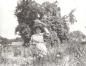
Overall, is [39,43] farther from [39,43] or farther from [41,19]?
[41,19]

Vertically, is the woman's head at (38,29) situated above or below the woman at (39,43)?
above

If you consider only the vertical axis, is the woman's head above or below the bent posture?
above

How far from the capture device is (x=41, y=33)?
63.9 inches

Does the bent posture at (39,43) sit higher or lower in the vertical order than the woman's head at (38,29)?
lower

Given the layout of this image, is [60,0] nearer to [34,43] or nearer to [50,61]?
[34,43]

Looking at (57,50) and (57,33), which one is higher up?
(57,33)

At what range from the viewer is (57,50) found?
5.30 feet

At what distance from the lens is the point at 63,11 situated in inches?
65.3

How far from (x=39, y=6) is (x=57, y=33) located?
32 centimetres

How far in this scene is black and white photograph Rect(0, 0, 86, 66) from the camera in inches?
62.9

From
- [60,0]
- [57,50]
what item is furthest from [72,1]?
[57,50]

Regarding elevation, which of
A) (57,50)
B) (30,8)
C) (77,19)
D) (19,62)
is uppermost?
(30,8)

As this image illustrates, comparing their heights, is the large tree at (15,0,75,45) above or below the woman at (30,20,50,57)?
above

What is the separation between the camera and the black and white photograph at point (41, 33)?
Answer: 5.24ft
